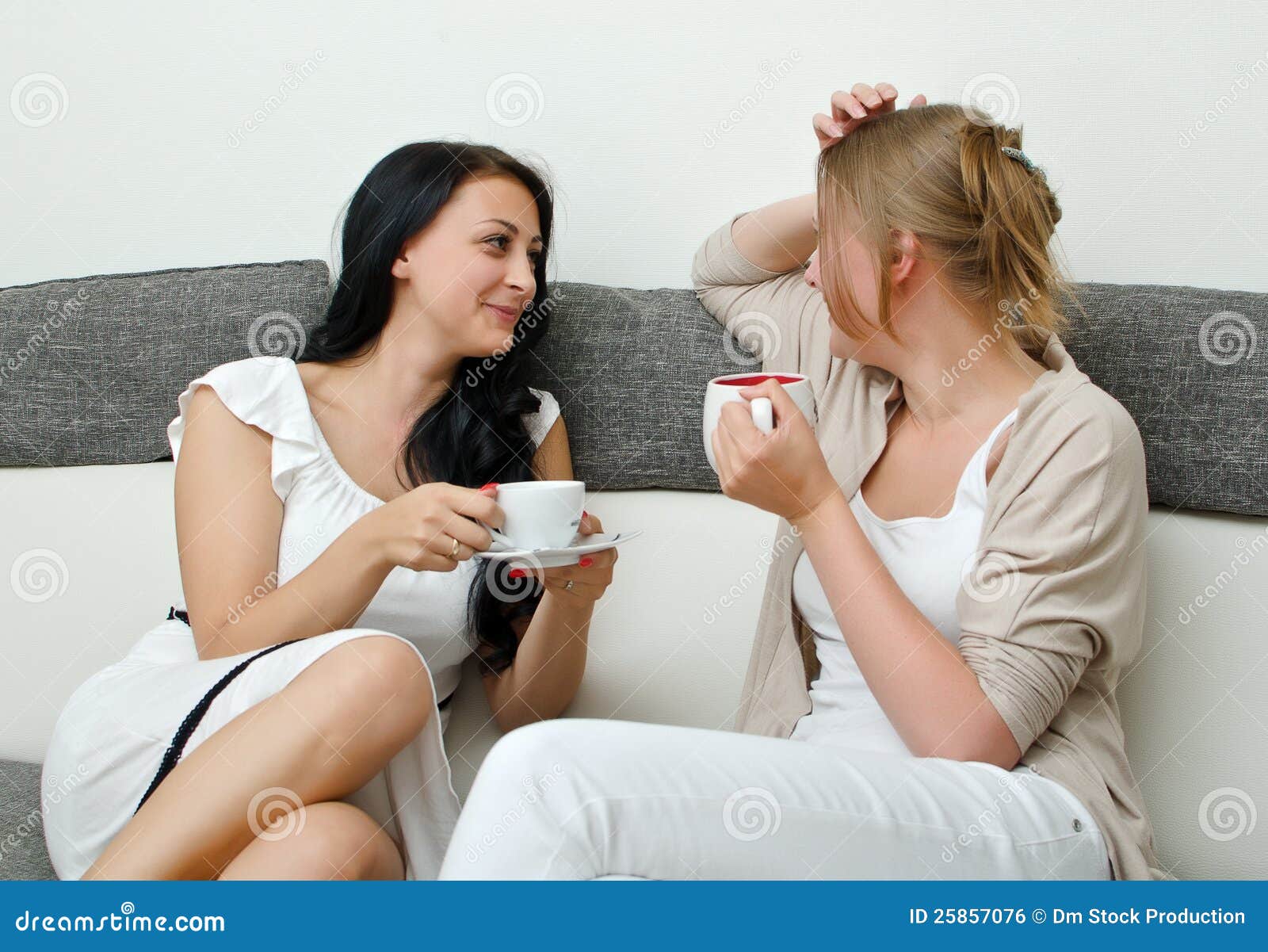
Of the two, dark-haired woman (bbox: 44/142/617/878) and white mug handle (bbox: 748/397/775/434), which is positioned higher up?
white mug handle (bbox: 748/397/775/434)

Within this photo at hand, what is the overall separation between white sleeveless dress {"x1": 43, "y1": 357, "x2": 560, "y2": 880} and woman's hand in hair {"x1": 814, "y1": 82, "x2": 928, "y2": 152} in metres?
0.76

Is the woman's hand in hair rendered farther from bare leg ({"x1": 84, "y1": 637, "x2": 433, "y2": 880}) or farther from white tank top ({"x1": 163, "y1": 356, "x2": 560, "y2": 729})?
bare leg ({"x1": 84, "y1": 637, "x2": 433, "y2": 880})

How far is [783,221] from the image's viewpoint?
167 centimetres

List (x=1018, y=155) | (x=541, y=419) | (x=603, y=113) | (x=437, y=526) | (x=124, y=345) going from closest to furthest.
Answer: (x=437, y=526)
(x=1018, y=155)
(x=541, y=419)
(x=124, y=345)
(x=603, y=113)

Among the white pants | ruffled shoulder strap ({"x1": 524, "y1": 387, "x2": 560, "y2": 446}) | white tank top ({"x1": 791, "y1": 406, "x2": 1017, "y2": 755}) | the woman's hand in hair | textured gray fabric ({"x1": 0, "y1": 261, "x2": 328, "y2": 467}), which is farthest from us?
textured gray fabric ({"x1": 0, "y1": 261, "x2": 328, "y2": 467})

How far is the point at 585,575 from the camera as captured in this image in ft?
4.60

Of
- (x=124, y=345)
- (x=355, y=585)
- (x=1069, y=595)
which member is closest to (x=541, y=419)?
(x=355, y=585)

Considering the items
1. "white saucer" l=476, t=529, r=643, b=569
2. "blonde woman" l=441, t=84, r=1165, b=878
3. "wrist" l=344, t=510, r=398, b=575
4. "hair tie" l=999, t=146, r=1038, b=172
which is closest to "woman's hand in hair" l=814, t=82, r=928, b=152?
"blonde woman" l=441, t=84, r=1165, b=878

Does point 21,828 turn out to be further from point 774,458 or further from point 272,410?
point 774,458

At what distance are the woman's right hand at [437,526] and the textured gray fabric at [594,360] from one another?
53cm

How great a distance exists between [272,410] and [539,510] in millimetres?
506

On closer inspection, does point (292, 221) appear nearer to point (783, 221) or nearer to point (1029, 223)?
point (783, 221)

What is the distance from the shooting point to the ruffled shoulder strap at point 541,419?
5.60 feet

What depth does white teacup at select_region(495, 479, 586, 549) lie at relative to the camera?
1230 millimetres
